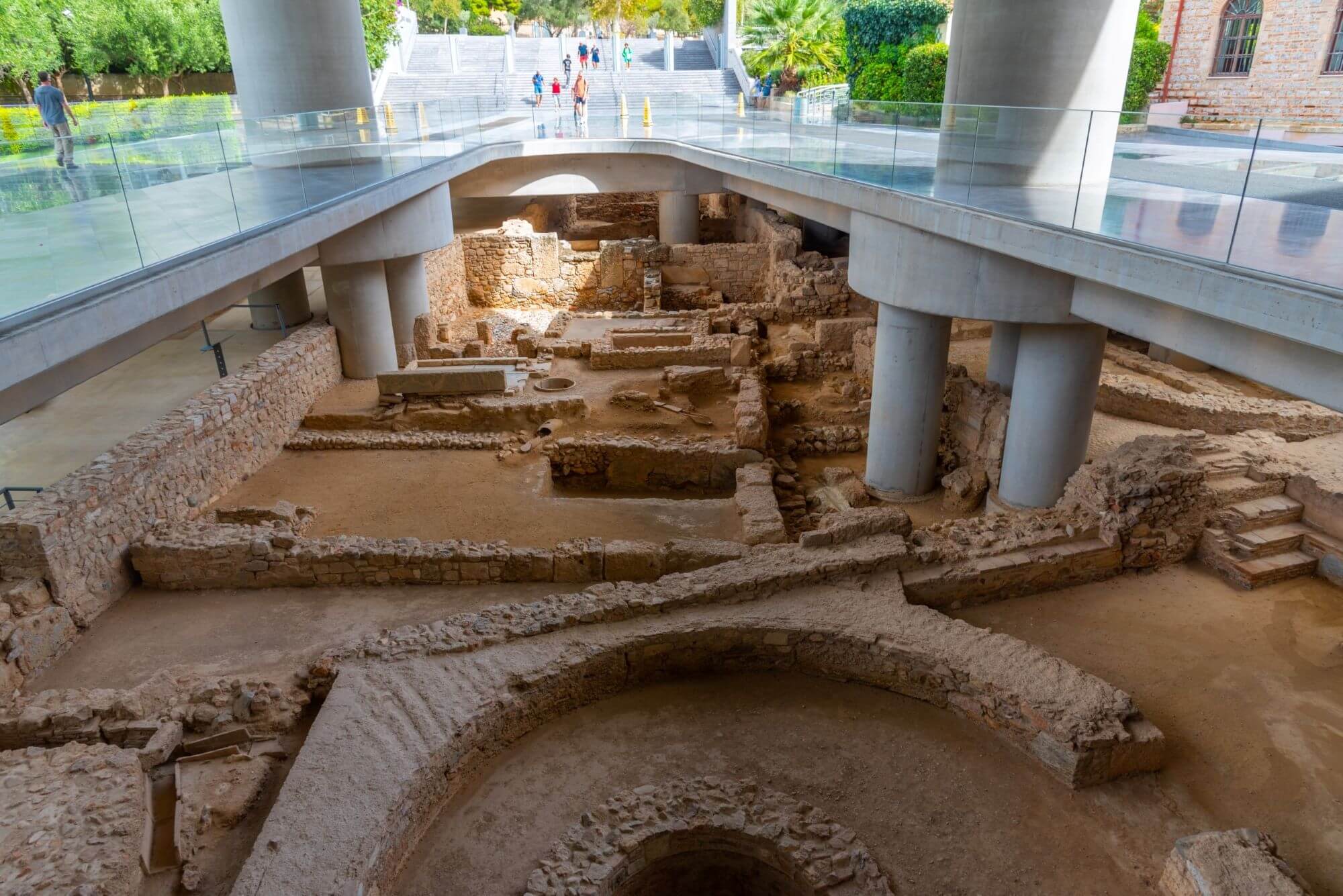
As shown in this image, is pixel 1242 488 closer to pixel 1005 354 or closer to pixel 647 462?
pixel 1005 354

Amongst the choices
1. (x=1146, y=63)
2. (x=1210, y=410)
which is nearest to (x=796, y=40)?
(x=1146, y=63)

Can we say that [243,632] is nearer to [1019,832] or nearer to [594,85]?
[1019,832]

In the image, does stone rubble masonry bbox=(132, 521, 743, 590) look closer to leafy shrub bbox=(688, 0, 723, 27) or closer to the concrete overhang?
the concrete overhang

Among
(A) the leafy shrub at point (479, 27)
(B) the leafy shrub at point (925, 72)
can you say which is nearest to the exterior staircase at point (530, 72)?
(B) the leafy shrub at point (925, 72)

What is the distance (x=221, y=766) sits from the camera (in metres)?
5.36

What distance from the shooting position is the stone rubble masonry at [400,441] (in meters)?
10.7

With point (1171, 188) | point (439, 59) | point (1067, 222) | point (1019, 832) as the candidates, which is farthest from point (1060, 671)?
point (439, 59)

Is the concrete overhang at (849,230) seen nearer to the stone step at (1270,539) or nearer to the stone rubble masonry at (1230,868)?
the stone step at (1270,539)

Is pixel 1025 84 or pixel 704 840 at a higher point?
pixel 1025 84

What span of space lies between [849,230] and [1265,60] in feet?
36.6

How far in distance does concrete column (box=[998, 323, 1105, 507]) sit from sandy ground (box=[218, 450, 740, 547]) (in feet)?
10.7

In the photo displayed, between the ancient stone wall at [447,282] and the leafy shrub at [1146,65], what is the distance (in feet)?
47.5

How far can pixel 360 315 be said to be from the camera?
43.3 ft

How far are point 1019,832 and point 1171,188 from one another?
511cm
